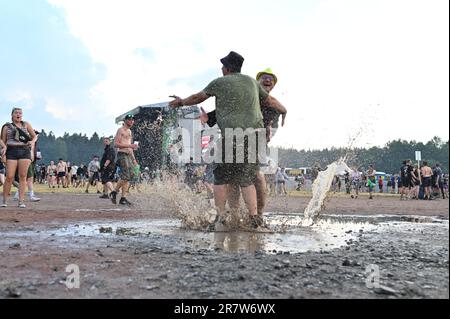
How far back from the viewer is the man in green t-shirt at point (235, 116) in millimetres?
5418

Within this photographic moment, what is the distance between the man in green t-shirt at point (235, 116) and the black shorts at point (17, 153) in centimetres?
465

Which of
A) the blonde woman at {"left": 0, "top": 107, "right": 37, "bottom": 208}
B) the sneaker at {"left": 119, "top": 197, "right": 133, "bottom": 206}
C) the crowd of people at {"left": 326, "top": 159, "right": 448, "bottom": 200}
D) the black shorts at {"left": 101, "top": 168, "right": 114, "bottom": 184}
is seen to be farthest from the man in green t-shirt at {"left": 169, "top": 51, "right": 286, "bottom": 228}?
the crowd of people at {"left": 326, "top": 159, "right": 448, "bottom": 200}

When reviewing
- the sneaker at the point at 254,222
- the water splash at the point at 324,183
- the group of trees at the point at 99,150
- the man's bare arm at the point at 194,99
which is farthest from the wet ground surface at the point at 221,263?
the group of trees at the point at 99,150

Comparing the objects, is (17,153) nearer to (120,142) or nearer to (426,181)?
(120,142)

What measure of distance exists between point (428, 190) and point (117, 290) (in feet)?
69.4

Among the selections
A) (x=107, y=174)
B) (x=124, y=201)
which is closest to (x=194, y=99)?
(x=124, y=201)

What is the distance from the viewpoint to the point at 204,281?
266 cm

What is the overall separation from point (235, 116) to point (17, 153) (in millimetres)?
5217

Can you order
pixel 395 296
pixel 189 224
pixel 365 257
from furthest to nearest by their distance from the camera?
pixel 189 224, pixel 365 257, pixel 395 296

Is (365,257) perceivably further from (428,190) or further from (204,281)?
(428,190)

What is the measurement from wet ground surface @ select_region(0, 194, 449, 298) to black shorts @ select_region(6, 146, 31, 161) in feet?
12.8

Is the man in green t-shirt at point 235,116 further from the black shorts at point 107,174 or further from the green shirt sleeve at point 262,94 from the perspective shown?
the black shorts at point 107,174

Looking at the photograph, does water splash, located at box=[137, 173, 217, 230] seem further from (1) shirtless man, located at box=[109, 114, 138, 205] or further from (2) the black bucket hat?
(1) shirtless man, located at box=[109, 114, 138, 205]
